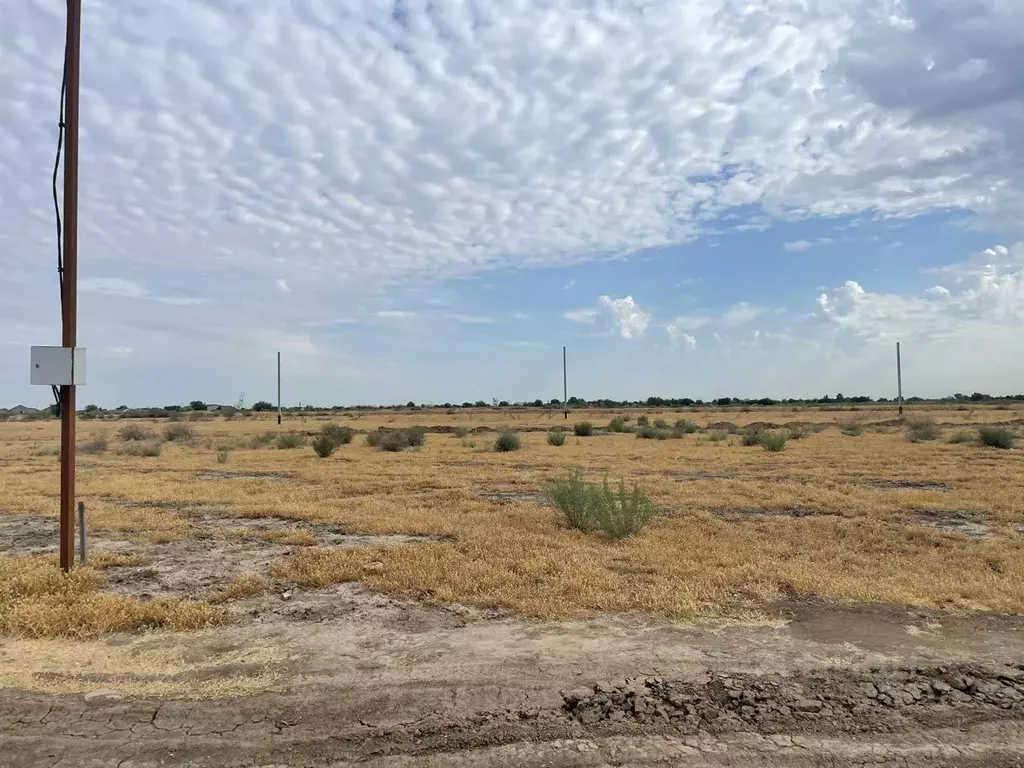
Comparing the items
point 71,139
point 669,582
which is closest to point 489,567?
point 669,582

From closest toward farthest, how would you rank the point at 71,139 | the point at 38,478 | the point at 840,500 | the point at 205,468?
the point at 71,139
the point at 840,500
the point at 38,478
the point at 205,468

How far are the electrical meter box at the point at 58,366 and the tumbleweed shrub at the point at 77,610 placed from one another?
2.06 m

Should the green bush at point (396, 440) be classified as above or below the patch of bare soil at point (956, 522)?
above

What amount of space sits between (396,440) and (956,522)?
946 inches

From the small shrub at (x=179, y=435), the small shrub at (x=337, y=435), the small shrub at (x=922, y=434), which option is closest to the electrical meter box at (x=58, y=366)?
the small shrub at (x=337, y=435)

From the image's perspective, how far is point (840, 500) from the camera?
15062mm

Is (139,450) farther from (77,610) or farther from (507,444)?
(77,610)

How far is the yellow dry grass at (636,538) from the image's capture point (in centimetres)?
784

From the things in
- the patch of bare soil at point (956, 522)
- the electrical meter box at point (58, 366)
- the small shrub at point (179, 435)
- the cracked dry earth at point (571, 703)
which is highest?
the electrical meter box at point (58, 366)

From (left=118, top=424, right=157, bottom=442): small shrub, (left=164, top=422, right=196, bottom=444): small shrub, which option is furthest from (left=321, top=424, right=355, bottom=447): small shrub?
(left=118, top=424, right=157, bottom=442): small shrub

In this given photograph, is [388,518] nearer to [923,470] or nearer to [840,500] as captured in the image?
[840,500]

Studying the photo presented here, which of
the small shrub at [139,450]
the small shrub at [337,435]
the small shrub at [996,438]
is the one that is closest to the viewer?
the small shrub at [996,438]

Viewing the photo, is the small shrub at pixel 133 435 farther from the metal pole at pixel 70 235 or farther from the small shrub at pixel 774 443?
the metal pole at pixel 70 235

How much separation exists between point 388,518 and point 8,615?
6.54 metres
